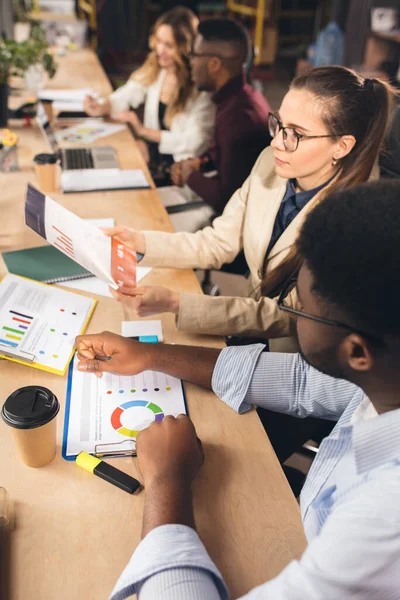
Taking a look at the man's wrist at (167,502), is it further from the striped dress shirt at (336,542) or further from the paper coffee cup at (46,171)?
the paper coffee cup at (46,171)

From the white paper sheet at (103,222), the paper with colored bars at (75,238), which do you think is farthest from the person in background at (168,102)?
the paper with colored bars at (75,238)

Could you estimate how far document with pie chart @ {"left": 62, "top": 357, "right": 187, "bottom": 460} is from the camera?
0.93 meters

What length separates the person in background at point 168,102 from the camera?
2.70 m

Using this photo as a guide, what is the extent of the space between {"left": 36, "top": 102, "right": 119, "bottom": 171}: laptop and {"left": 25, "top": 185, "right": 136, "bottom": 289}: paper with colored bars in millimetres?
922

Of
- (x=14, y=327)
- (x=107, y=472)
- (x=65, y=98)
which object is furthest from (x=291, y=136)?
(x=65, y=98)

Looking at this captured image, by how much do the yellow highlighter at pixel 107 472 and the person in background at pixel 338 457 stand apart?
34 millimetres

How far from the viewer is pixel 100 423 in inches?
38.2

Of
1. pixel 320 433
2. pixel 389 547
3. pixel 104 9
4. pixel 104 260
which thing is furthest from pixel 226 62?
pixel 104 9

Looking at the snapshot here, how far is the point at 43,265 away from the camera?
1.42 meters

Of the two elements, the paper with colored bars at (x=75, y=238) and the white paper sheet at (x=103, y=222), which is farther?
the white paper sheet at (x=103, y=222)

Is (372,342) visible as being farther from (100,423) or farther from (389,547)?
(100,423)

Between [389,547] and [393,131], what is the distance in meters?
1.23

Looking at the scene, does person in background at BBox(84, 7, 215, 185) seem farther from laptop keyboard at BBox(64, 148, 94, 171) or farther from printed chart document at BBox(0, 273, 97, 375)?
printed chart document at BBox(0, 273, 97, 375)

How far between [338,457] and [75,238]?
0.75m
